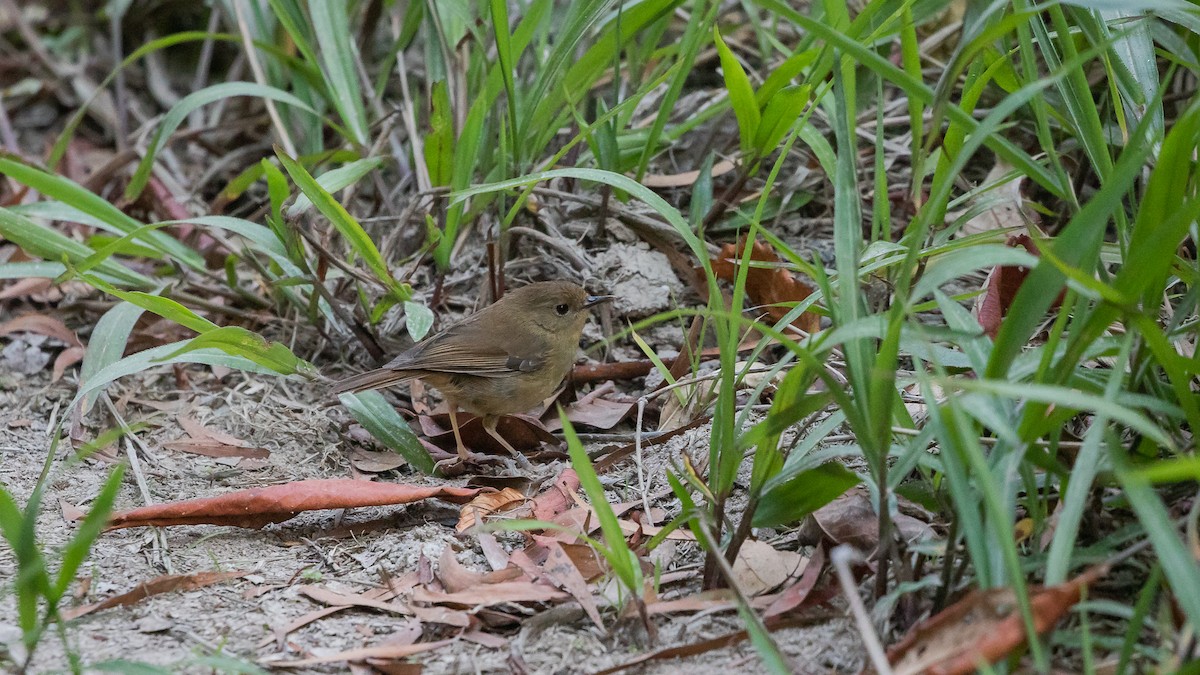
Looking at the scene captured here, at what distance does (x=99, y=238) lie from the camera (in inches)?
188

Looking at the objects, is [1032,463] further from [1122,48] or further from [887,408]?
[1122,48]

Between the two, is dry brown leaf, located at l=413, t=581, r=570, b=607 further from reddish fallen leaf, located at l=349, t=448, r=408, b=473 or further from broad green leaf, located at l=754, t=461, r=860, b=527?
reddish fallen leaf, located at l=349, t=448, r=408, b=473

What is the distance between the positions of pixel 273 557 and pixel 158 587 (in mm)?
356

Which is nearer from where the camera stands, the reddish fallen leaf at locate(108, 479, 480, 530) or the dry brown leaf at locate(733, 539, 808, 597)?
the dry brown leaf at locate(733, 539, 808, 597)

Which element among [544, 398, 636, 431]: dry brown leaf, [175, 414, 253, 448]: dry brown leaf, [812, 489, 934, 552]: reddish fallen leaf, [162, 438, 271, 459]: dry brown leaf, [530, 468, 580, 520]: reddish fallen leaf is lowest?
[175, 414, 253, 448]: dry brown leaf

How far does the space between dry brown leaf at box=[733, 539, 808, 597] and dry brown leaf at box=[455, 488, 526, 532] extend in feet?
3.01

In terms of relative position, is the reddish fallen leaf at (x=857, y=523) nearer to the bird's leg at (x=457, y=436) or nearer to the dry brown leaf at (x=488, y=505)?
the dry brown leaf at (x=488, y=505)

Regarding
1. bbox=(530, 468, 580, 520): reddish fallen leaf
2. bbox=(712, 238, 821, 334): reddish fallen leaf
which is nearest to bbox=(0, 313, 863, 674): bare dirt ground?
bbox=(530, 468, 580, 520): reddish fallen leaf

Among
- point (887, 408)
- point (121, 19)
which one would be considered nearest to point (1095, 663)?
point (887, 408)

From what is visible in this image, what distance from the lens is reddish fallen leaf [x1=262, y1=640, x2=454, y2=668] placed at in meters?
2.56

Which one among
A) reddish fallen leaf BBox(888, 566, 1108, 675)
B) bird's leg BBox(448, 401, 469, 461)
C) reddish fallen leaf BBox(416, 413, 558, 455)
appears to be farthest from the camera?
reddish fallen leaf BBox(416, 413, 558, 455)

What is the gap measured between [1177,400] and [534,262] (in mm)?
2832

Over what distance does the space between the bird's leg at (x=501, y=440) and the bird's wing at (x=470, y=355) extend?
183 mm

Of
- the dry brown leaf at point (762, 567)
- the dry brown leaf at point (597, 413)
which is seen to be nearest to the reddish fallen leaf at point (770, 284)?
the dry brown leaf at point (597, 413)
